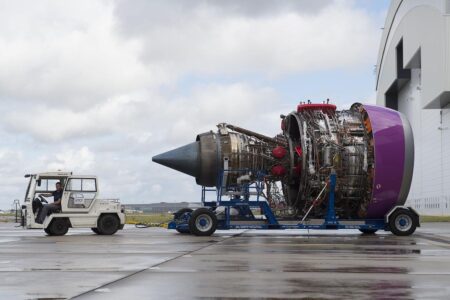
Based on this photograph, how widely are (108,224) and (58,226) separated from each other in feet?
5.51

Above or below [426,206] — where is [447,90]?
above

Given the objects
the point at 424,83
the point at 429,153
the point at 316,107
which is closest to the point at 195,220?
the point at 316,107

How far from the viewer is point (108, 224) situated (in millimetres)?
22969

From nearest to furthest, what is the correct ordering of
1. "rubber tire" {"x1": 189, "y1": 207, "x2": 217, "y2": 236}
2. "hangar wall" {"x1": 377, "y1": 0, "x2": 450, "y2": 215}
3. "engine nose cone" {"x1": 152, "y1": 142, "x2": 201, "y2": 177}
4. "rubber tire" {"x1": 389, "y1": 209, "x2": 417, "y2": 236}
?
"rubber tire" {"x1": 189, "y1": 207, "x2": 217, "y2": 236}
"rubber tire" {"x1": 389, "y1": 209, "x2": 417, "y2": 236}
"engine nose cone" {"x1": 152, "y1": 142, "x2": 201, "y2": 177}
"hangar wall" {"x1": 377, "y1": 0, "x2": 450, "y2": 215}

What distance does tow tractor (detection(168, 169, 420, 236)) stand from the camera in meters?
21.3

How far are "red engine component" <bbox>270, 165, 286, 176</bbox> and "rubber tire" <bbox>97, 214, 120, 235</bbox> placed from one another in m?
5.73

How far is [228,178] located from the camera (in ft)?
71.7

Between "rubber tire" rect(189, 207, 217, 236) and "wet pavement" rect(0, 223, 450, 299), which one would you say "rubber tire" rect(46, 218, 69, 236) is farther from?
"wet pavement" rect(0, 223, 450, 299)

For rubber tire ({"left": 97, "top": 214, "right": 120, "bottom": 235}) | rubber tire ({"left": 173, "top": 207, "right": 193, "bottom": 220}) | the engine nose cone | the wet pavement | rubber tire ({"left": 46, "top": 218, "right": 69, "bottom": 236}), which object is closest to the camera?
the wet pavement

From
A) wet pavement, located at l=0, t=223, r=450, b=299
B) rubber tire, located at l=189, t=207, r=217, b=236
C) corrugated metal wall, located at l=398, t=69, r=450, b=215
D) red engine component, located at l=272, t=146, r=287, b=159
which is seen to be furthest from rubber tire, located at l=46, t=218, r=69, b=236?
corrugated metal wall, located at l=398, t=69, r=450, b=215

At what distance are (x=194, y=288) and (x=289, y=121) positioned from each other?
15.6 metres

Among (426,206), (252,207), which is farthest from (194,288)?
(426,206)

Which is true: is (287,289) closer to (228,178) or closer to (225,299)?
(225,299)

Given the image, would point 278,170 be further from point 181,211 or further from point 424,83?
point 424,83
